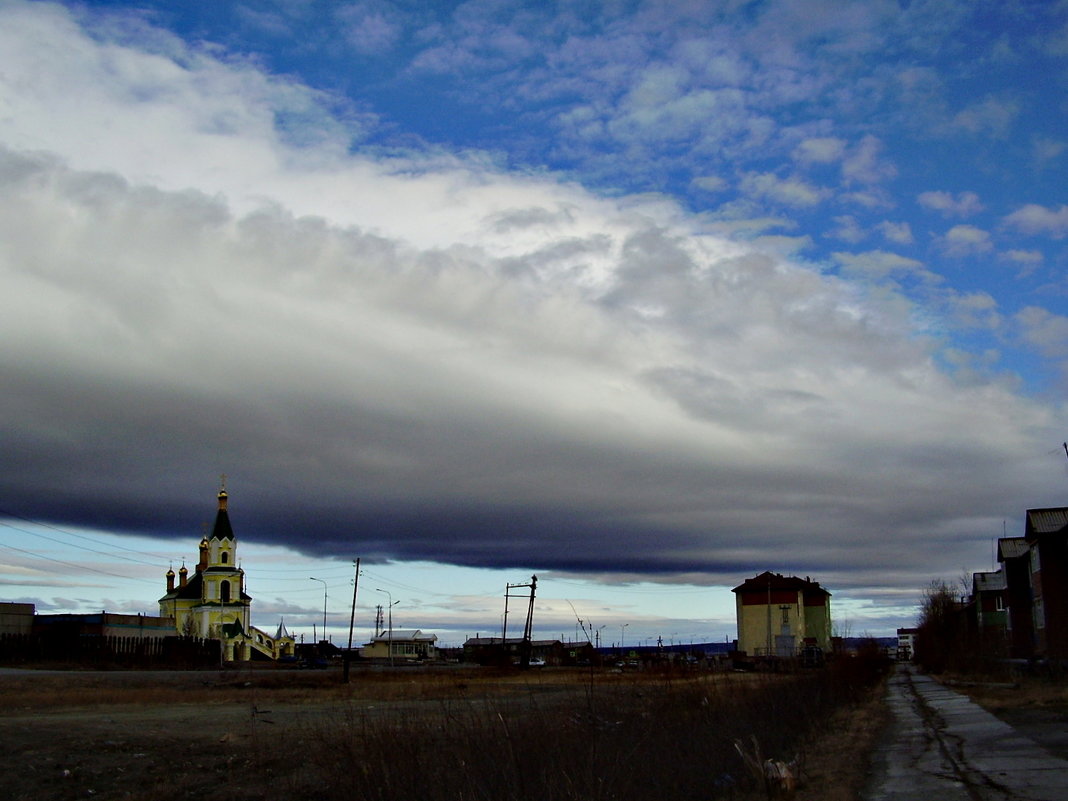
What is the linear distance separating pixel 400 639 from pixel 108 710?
145 meters

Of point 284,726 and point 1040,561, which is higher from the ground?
point 1040,561

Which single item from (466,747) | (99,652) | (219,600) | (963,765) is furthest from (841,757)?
(219,600)

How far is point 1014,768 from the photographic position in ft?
61.2

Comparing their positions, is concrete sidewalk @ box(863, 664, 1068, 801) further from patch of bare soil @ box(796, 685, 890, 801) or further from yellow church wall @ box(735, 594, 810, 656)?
yellow church wall @ box(735, 594, 810, 656)

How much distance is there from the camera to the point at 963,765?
1980 centimetres

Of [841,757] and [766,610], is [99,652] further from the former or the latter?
[766,610]

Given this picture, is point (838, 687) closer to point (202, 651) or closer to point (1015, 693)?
point (1015, 693)

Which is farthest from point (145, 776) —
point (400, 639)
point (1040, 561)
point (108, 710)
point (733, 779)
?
point (400, 639)

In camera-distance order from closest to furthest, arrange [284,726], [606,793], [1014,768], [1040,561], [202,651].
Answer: [606,793], [1014,768], [284,726], [1040,561], [202,651]

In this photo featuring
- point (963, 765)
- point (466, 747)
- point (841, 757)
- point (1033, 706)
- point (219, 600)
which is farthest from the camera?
point (219, 600)

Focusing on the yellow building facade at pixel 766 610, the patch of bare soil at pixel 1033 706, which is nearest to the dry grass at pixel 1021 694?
the patch of bare soil at pixel 1033 706

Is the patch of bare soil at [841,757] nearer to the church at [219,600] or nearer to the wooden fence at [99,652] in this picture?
the wooden fence at [99,652]

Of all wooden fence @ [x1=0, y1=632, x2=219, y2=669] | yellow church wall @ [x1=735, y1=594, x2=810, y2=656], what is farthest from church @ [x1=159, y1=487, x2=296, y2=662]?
yellow church wall @ [x1=735, y1=594, x2=810, y2=656]

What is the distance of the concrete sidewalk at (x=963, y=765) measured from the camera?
634 inches
